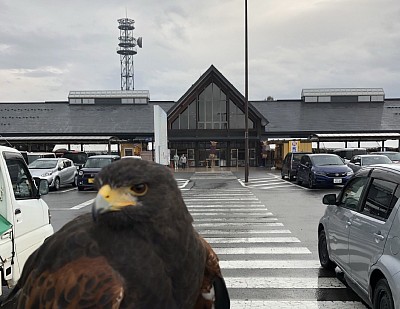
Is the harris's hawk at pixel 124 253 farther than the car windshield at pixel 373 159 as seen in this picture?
No

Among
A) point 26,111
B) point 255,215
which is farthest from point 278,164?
point 26,111

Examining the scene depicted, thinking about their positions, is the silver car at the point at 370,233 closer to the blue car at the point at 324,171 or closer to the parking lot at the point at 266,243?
the parking lot at the point at 266,243

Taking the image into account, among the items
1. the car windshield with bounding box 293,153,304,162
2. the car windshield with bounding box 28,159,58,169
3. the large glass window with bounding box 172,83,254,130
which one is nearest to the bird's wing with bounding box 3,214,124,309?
the car windshield with bounding box 28,159,58,169

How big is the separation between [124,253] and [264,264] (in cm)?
524

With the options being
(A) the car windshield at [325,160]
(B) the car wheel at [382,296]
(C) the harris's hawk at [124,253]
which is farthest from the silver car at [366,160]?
(C) the harris's hawk at [124,253]

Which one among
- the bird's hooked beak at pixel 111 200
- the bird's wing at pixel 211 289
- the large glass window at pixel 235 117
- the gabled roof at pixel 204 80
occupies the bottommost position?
the bird's wing at pixel 211 289

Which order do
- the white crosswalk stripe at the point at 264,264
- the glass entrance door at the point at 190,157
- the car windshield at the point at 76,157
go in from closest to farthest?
the white crosswalk stripe at the point at 264,264
the car windshield at the point at 76,157
the glass entrance door at the point at 190,157

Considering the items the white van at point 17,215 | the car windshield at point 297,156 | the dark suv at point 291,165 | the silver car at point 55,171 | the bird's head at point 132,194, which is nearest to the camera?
the bird's head at point 132,194

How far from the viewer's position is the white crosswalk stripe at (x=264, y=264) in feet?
16.3

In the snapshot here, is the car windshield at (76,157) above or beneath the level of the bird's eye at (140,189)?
beneath

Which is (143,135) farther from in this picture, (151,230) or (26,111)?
(151,230)

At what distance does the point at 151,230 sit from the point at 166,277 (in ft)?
0.71

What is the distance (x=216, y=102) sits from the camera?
40719mm

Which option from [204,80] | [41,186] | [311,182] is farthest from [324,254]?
[204,80]
